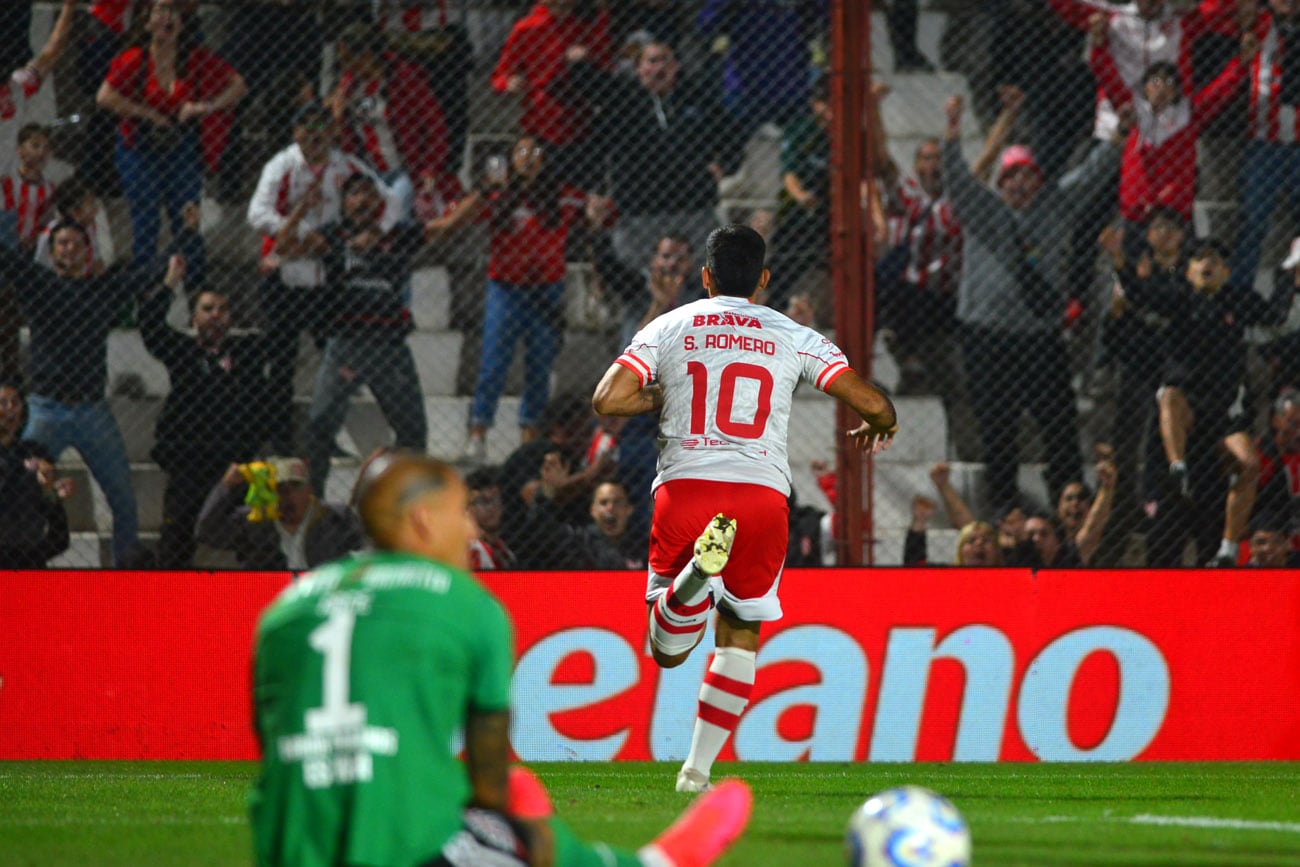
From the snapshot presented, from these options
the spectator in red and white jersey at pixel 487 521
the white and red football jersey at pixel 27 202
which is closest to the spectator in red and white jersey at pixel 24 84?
the white and red football jersey at pixel 27 202

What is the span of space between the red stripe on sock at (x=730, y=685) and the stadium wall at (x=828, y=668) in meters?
2.80

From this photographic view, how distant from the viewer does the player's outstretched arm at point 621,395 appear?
21.5 ft

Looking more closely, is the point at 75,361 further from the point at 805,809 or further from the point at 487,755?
the point at 487,755

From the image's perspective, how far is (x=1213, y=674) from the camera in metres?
9.45

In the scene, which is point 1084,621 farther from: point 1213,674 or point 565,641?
point 565,641

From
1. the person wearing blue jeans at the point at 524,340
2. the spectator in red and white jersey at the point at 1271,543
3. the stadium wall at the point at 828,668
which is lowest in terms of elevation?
the stadium wall at the point at 828,668

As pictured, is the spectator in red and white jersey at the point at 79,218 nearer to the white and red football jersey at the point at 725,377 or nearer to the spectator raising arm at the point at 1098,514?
the white and red football jersey at the point at 725,377

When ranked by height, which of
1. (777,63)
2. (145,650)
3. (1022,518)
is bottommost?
(145,650)

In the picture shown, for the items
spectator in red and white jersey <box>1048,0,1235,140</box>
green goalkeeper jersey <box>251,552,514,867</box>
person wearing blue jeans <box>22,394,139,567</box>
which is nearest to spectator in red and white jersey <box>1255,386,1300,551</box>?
spectator in red and white jersey <box>1048,0,1235,140</box>

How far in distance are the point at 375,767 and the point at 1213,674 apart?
7.16 m

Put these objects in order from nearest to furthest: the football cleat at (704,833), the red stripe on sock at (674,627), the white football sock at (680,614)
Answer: the football cleat at (704,833) → the white football sock at (680,614) → the red stripe on sock at (674,627)

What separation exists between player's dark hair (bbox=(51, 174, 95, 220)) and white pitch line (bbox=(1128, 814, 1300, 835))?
788cm

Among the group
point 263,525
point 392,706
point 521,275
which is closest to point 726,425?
point 392,706

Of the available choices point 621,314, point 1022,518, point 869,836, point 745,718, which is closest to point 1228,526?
point 1022,518
